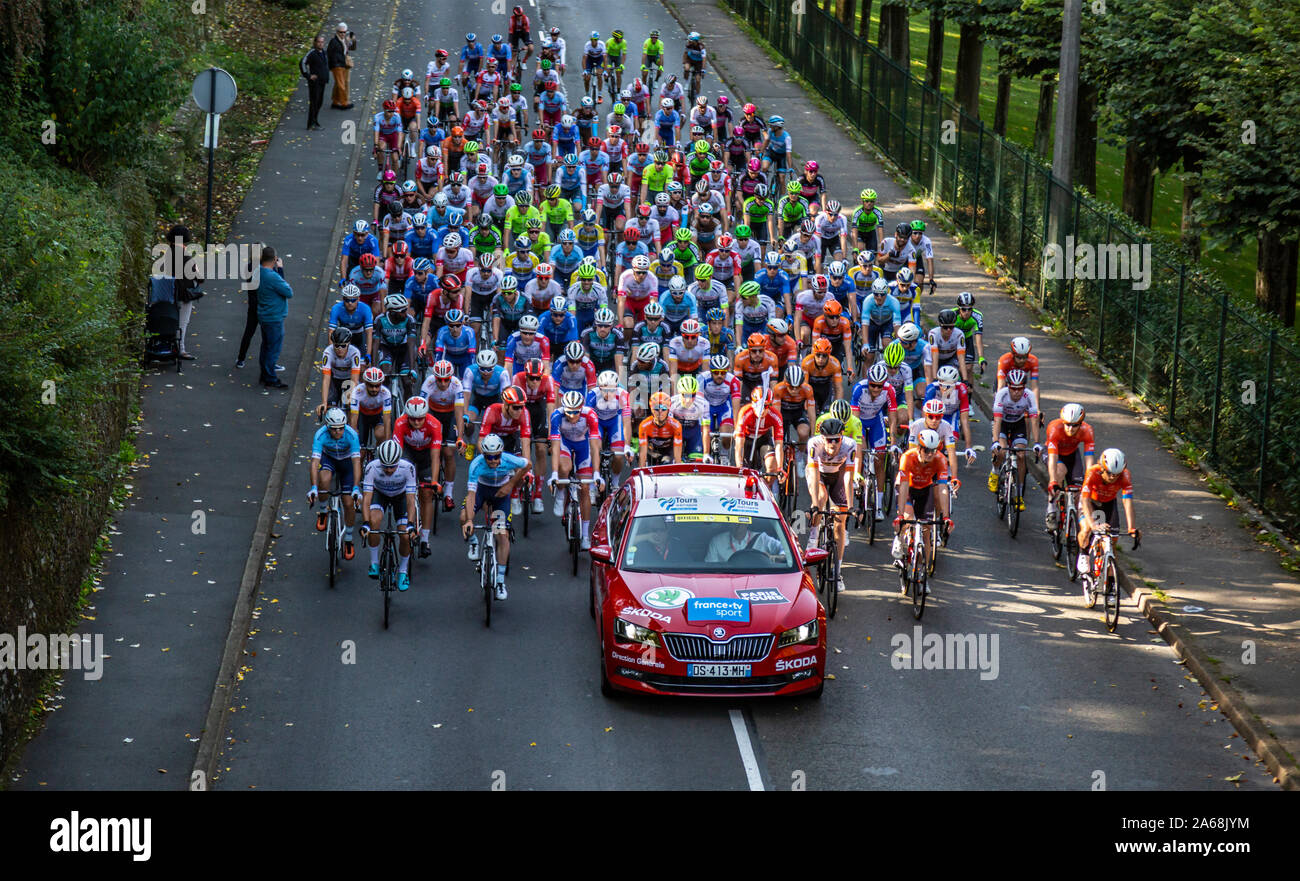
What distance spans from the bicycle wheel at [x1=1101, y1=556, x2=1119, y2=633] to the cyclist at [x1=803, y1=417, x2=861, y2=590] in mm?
2633

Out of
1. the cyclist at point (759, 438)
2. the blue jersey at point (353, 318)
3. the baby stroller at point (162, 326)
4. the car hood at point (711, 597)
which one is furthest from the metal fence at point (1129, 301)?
the baby stroller at point (162, 326)

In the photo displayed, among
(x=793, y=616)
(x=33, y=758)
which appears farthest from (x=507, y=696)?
(x=33, y=758)

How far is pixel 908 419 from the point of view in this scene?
66.4 feet

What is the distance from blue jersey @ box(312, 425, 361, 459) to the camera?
16734 millimetres

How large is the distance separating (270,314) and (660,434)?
7.26 meters

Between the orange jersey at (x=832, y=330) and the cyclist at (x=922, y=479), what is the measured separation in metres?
4.94

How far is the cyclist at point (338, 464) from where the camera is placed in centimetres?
1664

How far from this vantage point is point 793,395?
18.8m

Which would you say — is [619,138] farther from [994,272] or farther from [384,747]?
[384,747]

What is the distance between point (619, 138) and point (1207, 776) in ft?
69.7

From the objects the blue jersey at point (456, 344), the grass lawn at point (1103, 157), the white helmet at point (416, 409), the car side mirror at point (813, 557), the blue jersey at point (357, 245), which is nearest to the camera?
the car side mirror at point (813, 557)

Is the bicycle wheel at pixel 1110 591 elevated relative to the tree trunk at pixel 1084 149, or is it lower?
lower

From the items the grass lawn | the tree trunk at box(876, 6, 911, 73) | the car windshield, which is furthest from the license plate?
the tree trunk at box(876, 6, 911, 73)

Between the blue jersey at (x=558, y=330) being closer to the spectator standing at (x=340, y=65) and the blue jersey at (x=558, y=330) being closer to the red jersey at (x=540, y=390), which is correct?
the red jersey at (x=540, y=390)
